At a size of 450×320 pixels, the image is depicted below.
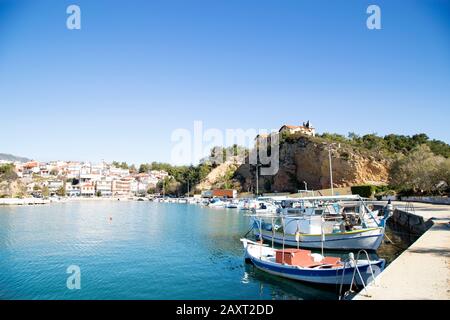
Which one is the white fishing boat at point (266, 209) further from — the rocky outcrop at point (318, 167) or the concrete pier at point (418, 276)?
the concrete pier at point (418, 276)

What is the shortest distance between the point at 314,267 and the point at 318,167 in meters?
75.8

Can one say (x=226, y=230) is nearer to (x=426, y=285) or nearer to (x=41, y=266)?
(x=41, y=266)

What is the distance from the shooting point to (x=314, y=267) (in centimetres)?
1717

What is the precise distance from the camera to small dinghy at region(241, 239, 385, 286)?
1533 cm

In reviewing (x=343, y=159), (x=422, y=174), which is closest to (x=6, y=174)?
(x=343, y=159)

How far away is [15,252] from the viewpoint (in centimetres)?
2612

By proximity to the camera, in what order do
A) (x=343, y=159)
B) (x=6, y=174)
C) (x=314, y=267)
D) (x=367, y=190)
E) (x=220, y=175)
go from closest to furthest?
(x=314, y=267), (x=367, y=190), (x=343, y=159), (x=6, y=174), (x=220, y=175)

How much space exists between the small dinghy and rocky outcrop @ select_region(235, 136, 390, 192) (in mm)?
65629

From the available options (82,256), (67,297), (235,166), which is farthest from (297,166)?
(67,297)

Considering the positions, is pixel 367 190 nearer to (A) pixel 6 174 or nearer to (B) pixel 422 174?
(B) pixel 422 174

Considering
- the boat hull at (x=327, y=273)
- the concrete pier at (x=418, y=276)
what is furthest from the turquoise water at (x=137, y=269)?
the concrete pier at (x=418, y=276)

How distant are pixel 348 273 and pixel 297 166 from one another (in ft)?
276

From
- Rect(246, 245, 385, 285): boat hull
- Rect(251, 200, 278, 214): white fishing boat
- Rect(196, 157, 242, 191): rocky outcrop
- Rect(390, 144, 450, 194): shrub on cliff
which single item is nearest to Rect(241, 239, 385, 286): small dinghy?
Rect(246, 245, 385, 285): boat hull

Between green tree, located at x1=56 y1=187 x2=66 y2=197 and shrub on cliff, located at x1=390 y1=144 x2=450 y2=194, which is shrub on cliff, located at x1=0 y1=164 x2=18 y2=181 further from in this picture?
shrub on cliff, located at x1=390 y1=144 x2=450 y2=194
